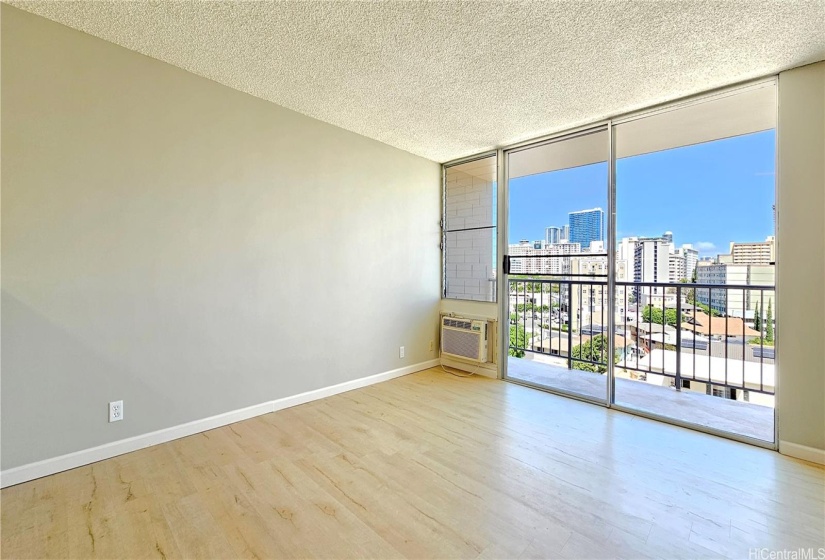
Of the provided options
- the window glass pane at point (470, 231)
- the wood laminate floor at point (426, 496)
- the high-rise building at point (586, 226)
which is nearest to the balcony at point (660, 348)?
the high-rise building at point (586, 226)

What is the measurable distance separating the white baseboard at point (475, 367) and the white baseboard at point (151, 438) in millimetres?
1201

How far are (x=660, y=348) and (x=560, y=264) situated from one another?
4.32 ft

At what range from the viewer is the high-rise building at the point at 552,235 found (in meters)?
3.51

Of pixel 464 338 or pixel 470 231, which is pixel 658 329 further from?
pixel 470 231

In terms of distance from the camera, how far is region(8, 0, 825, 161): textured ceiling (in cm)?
176

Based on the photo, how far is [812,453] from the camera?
2115 mm

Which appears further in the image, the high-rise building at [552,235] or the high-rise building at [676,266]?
the high-rise building at [552,235]

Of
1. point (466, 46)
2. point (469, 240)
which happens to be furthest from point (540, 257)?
point (466, 46)

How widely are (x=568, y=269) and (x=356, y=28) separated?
2.82 metres

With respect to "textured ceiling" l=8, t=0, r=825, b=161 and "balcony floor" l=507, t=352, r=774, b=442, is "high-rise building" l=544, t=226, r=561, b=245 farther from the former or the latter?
"balcony floor" l=507, t=352, r=774, b=442

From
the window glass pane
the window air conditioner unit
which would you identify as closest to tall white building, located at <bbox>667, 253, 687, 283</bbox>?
the window glass pane

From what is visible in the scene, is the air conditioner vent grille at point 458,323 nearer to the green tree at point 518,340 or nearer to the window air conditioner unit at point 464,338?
the window air conditioner unit at point 464,338

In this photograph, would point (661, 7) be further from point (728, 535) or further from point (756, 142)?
point (728, 535)

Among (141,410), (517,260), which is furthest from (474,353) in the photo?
(141,410)
